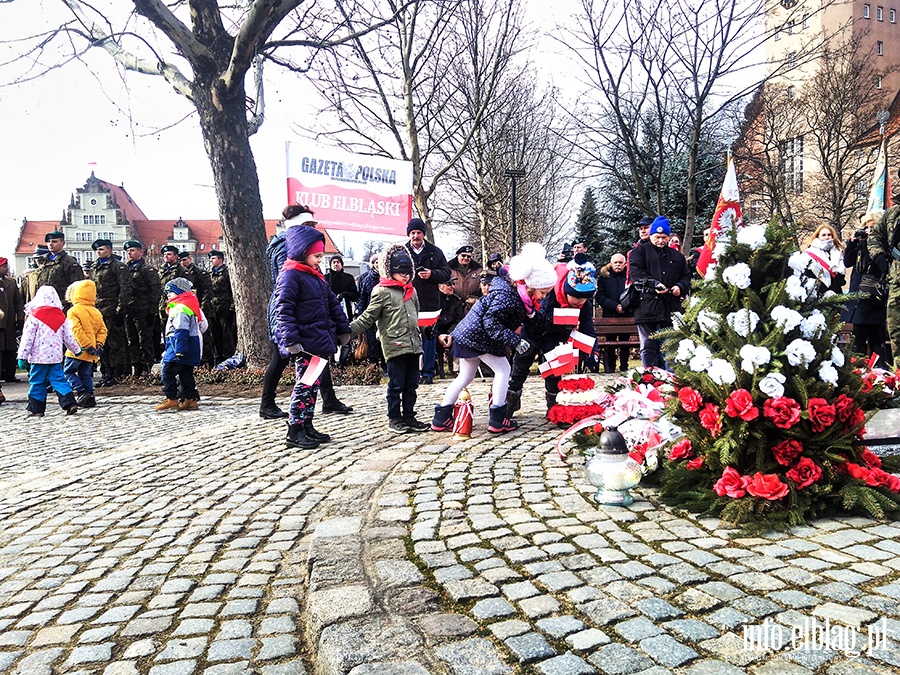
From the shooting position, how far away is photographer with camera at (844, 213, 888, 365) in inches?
345

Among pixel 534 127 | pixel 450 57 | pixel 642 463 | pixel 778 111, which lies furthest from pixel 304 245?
pixel 778 111

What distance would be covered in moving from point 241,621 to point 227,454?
10.9 feet

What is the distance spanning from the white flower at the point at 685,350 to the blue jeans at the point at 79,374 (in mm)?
8567

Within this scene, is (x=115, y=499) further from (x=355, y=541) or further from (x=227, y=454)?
(x=355, y=541)

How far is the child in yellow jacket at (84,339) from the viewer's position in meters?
9.70

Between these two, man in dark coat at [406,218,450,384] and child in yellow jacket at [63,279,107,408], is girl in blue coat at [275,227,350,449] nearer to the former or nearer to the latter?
man in dark coat at [406,218,450,384]

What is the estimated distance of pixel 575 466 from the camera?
4.97 m

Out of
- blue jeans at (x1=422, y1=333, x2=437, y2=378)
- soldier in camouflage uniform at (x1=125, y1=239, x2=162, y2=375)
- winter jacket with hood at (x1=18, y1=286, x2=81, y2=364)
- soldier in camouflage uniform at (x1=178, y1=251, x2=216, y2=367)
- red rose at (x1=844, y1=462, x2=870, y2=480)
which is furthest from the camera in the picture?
soldier in camouflage uniform at (x1=178, y1=251, x2=216, y2=367)

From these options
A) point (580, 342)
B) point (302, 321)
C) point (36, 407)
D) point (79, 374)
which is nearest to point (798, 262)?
point (580, 342)

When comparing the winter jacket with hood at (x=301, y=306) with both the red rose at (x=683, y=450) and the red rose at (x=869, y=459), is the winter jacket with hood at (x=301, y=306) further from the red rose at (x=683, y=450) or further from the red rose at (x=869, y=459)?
the red rose at (x=869, y=459)

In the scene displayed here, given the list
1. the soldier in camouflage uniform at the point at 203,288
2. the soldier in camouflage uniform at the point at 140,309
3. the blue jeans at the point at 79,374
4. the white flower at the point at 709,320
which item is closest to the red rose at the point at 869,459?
the white flower at the point at 709,320

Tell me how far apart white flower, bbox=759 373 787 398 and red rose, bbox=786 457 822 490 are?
1.18 ft

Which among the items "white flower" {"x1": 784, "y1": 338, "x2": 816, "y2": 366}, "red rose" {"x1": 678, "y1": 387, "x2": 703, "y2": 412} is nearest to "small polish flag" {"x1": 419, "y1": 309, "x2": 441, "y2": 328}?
"red rose" {"x1": 678, "y1": 387, "x2": 703, "y2": 412}

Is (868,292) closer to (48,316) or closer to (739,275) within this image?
(739,275)
